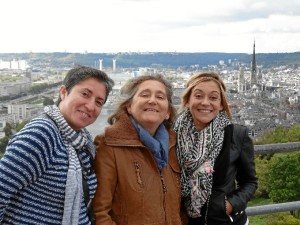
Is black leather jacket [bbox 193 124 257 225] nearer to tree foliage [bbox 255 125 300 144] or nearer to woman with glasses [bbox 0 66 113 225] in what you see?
woman with glasses [bbox 0 66 113 225]

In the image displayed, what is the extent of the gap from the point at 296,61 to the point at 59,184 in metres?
77.0

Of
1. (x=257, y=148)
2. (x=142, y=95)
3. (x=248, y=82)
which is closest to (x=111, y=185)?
(x=142, y=95)

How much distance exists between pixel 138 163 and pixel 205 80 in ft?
1.99

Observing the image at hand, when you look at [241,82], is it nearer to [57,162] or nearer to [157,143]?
[157,143]

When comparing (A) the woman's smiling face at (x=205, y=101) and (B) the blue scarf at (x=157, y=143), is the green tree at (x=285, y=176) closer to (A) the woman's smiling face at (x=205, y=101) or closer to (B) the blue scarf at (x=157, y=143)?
(A) the woman's smiling face at (x=205, y=101)

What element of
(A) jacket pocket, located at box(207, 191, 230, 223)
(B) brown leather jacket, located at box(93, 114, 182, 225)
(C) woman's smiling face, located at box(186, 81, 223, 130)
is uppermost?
(C) woman's smiling face, located at box(186, 81, 223, 130)

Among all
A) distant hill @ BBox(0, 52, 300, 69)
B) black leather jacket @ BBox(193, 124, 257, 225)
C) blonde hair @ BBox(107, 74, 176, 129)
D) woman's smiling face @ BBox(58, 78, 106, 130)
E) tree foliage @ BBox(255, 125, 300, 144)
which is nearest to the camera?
woman's smiling face @ BBox(58, 78, 106, 130)

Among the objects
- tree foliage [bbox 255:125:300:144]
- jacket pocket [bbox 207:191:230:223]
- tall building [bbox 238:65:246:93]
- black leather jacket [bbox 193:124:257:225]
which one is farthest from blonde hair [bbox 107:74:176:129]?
tall building [bbox 238:65:246:93]

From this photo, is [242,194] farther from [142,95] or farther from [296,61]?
[296,61]

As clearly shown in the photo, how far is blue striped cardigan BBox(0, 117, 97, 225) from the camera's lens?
1.54 metres

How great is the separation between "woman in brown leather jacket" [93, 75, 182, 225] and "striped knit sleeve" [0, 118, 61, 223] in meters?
0.36

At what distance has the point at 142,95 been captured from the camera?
2041mm

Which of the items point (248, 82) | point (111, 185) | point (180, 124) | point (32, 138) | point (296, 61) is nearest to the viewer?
point (32, 138)

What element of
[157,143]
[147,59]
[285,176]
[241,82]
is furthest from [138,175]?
[241,82]
